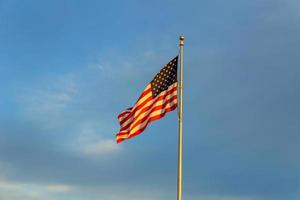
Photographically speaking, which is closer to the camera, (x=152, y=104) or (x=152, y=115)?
(x=152, y=115)

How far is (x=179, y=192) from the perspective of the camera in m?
33.1

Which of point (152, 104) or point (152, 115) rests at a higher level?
point (152, 104)

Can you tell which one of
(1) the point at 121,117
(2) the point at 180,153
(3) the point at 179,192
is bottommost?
(3) the point at 179,192

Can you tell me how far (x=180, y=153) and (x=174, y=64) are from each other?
17.3ft

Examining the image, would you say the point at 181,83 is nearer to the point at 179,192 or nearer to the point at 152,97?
the point at 152,97

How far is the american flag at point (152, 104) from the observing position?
3409 centimetres

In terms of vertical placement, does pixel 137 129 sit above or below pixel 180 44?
below

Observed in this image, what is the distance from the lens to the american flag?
3409 centimetres

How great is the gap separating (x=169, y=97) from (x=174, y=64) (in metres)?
2.27

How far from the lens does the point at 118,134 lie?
115ft

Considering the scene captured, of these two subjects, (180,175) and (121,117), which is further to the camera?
(121,117)

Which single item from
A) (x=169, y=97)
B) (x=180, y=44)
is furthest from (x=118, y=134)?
(x=180, y=44)

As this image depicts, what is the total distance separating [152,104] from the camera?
34688 millimetres

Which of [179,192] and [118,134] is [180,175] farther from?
[118,134]
